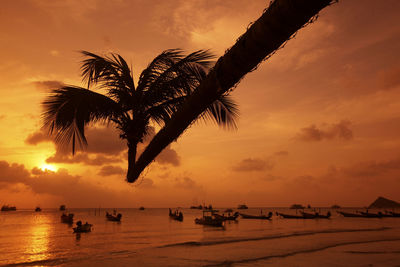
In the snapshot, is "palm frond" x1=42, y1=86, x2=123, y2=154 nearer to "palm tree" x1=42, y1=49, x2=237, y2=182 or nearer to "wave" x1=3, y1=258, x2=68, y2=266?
"palm tree" x1=42, y1=49, x2=237, y2=182

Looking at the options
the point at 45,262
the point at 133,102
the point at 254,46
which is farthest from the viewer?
the point at 45,262

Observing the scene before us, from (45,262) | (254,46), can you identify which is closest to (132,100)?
(254,46)

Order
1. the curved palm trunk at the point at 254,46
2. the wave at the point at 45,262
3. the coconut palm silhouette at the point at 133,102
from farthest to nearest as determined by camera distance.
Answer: the wave at the point at 45,262 < the coconut palm silhouette at the point at 133,102 < the curved palm trunk at the point at 254,46

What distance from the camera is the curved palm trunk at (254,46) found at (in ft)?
5.17

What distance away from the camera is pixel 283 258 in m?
21.2

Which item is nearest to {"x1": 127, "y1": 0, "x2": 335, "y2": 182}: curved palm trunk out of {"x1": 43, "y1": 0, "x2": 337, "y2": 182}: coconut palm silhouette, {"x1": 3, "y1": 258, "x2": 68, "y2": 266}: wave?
{"x1": 43, "y1": 0, "x2": 337, "y2": 182}: coconut palm silhouette

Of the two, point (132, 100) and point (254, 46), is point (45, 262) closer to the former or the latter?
point (132, 100)

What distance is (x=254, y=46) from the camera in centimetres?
183

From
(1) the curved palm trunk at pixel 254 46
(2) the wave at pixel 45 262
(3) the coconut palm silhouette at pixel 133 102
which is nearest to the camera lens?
(1) the curved palm trunk at pixel 254 46

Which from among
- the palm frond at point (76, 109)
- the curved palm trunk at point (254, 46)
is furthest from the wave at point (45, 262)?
the curved palm trunk at point (254, 46)

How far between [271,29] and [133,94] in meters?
2.91

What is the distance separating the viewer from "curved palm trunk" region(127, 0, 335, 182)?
1.58m

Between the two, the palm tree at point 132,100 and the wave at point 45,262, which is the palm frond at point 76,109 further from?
the wave at point 45,262

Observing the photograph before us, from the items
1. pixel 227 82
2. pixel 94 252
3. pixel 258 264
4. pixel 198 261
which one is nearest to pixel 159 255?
pixel 198 261
